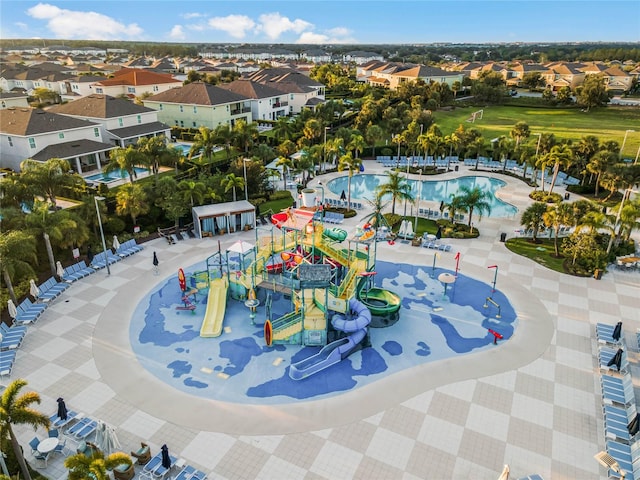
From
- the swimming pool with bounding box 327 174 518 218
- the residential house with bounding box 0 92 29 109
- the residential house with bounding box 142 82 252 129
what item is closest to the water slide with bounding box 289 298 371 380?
the swimming pool with bounding box 327 174 518 218

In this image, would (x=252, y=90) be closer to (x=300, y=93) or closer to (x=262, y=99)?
(x=262, y=99)

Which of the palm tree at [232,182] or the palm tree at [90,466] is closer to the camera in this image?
the palm tree at [90,466]

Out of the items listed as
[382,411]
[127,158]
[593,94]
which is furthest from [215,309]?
[593,94]

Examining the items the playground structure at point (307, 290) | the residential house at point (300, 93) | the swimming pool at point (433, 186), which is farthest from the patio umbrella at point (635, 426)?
the residential house at point (300, 93)

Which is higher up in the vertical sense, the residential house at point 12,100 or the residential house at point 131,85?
the residential house at point 131,85

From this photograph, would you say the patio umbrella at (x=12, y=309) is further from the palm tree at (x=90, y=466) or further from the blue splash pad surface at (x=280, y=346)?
the palm tree at (x=90, y=466)

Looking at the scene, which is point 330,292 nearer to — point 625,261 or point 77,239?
point 77,239
